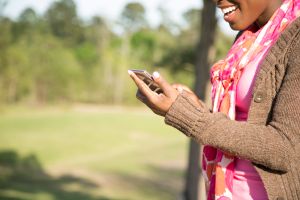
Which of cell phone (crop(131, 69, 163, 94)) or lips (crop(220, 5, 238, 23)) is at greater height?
lips (crop(220, 5, 238, 23))

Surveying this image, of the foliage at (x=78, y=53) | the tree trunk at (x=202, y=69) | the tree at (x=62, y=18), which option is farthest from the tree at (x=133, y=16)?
the tree trunk at (x=202, y=69)

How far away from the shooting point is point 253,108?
3.75 feet

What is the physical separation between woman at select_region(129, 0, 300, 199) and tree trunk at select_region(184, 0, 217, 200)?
142 inches

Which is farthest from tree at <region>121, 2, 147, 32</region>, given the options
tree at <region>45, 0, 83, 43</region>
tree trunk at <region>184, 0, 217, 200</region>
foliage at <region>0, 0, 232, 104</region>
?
tree trunk at <region>184, 0, 217, 200</region>

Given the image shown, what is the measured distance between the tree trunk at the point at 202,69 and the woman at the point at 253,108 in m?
3.61

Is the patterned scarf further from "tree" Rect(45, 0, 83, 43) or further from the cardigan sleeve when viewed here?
"tree" Rect(45, 0, 83, 43)

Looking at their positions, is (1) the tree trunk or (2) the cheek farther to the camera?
(1) the tree trunk

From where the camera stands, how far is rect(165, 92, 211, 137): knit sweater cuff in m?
1.12

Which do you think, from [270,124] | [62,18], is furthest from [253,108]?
[62,18]

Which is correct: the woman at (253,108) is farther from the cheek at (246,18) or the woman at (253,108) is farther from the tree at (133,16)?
the tree at (133,16)

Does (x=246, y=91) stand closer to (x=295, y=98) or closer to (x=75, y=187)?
(x=295, y=98)

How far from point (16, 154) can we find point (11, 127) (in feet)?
15.1

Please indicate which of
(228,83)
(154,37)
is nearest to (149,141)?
(154,37)

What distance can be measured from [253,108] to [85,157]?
573 inches
